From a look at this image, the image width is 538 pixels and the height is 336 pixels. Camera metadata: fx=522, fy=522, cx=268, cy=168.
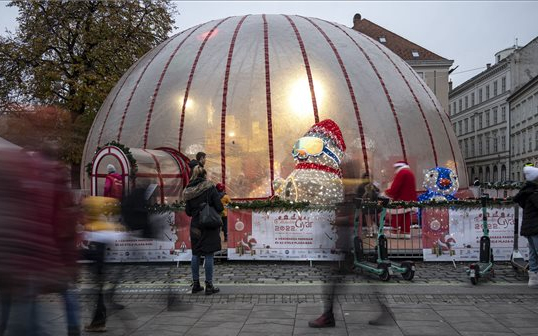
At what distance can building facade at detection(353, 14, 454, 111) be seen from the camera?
166ft

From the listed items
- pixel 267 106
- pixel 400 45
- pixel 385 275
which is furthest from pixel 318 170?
pixel 400 45

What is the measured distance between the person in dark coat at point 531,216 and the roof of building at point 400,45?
45.4 meters

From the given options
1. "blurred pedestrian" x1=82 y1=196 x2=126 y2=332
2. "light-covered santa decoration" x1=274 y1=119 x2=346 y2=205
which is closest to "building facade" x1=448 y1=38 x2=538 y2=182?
"light-covered santa decoration" x1=274 y1=119 x2=346 y2=205

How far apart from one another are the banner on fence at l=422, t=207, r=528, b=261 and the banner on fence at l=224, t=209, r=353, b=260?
1745 millimetres

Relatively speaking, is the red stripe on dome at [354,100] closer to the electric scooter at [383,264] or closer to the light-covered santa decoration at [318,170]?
the light-covered santa decoration at [318,170]

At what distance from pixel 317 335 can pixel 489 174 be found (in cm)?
6907

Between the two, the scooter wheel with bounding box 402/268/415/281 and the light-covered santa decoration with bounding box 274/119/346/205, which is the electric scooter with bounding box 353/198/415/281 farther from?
the light-covered santa decoration with bounding box 274/119/346/205

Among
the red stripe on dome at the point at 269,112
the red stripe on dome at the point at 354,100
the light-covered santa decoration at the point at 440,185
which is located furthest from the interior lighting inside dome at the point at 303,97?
the light-covered santa decoration at the point at 440,185

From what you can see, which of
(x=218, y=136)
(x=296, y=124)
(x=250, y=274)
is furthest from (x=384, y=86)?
(x=250, y=274)

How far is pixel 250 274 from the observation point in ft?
26.8

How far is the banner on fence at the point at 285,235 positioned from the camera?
8.96 m

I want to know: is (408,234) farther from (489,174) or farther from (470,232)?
(489,174)

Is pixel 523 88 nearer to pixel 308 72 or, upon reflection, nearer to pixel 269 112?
pixel 308 72

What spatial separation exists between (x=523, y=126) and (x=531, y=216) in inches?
2125
